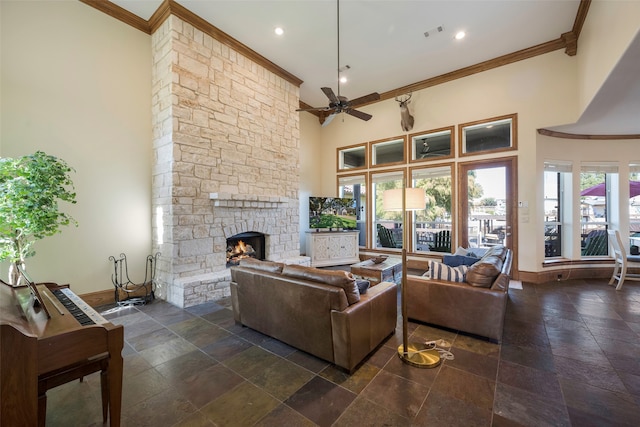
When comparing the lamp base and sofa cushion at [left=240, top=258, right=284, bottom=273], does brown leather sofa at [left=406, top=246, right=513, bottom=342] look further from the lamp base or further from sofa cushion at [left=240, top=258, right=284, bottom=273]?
sofa cushion at [left=240, top=258, right=284, bottom=273]

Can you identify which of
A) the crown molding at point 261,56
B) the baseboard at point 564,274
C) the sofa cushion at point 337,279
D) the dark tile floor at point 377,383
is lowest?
the dark tile floor at point 377,383

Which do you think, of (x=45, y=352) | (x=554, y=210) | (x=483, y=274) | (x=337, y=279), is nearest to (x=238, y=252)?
(x=337, y=279)

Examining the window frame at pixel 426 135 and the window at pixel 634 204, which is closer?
the window at pixel 634 204

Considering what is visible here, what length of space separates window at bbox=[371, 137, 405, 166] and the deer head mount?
323 millimetres

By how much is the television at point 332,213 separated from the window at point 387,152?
4.16ft

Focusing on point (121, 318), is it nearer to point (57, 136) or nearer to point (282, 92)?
point (57, 136)

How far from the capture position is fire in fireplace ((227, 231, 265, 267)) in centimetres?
476

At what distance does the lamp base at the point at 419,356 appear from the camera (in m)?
2.27

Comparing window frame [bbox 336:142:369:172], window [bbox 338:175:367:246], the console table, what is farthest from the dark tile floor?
window frame [bbox 336:142:369:172]

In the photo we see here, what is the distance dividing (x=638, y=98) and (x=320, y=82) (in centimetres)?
517

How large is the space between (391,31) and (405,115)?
193 centimetres

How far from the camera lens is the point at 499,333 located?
2.63 m

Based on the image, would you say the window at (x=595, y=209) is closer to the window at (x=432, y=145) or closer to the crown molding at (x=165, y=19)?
the window at (x=432, y=145)

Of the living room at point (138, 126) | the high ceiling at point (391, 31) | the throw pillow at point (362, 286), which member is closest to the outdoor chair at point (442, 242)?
the living room at point (138, 126)
